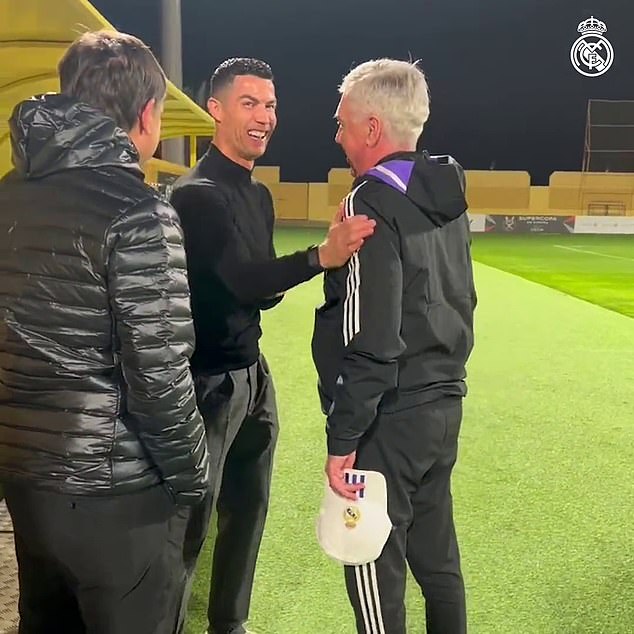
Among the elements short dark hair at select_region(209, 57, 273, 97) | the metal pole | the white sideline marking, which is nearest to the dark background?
the white sideline marking

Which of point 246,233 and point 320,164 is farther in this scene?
point 320,164

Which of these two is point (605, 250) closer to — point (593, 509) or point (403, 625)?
point (593, 509)

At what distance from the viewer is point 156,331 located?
5.31ft

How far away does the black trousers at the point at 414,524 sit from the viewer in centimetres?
213

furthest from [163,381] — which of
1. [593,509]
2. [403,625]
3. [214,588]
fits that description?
[593,509]

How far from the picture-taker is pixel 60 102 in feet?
5.16

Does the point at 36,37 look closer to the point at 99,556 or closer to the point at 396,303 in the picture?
the point at 396,303

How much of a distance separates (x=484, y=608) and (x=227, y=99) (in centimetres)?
212

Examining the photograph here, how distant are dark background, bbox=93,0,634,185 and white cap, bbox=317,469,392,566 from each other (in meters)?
43.8

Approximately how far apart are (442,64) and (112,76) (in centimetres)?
4974

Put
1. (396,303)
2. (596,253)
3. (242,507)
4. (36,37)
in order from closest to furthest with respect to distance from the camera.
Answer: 1. (396,303)
2. (242,507)
3. (36,37)
4. (596,253)

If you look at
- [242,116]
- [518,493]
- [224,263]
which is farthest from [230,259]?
[518,493]

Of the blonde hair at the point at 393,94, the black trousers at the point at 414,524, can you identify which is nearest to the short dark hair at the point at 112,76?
the blonde hair at the point at 393,94

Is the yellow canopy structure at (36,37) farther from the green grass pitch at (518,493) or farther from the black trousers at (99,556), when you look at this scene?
the green grass pitch at (518,493)
